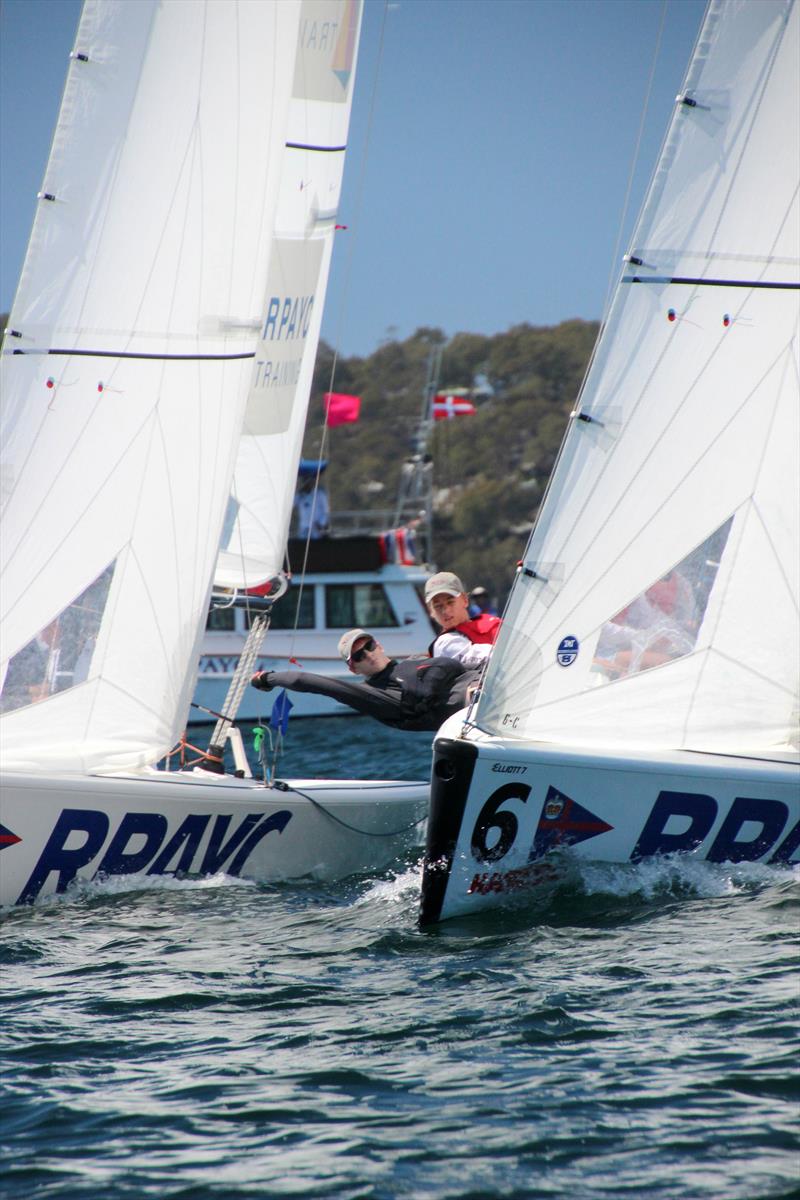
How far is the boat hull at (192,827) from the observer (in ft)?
21.6

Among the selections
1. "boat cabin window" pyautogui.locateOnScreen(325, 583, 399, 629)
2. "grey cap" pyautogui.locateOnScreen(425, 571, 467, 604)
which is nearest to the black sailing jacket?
"grey cap" pyautogui.locateOnScreen(425, 571, 467, 604)

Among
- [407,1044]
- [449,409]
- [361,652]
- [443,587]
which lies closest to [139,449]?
[361,652]

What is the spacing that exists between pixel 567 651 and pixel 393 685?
1206mm

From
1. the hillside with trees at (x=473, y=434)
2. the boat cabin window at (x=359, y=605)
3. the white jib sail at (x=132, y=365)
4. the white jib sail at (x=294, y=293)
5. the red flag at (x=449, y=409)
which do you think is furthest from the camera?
the hillside with trees at (x=473, y=434)

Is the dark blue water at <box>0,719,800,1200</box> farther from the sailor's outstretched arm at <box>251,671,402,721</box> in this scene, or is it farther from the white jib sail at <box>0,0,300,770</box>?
the white jib sail at <box>0,0,300,770</box>

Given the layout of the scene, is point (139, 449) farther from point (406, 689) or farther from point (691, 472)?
point (691, 472)

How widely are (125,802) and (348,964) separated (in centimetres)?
166

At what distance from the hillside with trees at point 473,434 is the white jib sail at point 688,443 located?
4196 cm

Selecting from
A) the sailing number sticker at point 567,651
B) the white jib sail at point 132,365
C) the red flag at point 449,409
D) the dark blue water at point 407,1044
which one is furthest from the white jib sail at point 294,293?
the red flag at point 449,409

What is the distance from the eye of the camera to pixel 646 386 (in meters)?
6.28

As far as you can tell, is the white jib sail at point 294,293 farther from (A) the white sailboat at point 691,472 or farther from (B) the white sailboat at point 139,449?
(A) the white sailboat at point 691,472

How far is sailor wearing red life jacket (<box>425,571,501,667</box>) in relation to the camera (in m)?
7.18

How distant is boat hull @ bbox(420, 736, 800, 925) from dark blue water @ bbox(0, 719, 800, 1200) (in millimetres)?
131

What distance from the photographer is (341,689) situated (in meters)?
6.91
